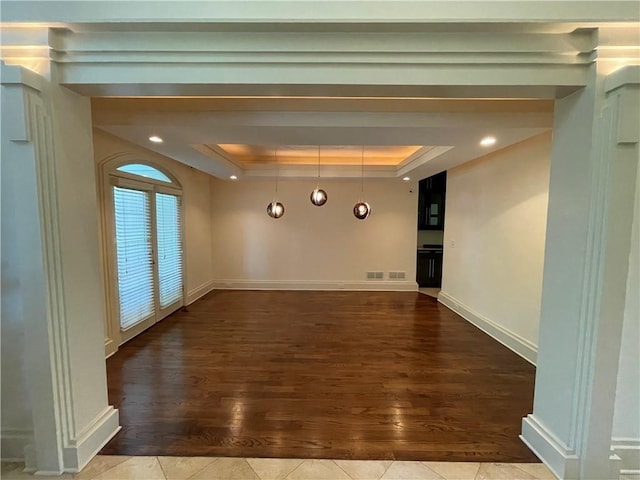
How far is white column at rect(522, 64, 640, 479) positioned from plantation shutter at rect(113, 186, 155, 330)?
4372mm

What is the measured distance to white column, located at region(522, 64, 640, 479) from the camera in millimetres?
1549

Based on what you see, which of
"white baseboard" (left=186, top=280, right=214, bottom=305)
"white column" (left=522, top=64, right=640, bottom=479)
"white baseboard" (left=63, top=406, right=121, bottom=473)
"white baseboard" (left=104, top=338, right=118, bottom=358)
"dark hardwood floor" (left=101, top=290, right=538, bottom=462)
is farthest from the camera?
"white baseboard" (left=186, top=280, right=214, bottom=305)

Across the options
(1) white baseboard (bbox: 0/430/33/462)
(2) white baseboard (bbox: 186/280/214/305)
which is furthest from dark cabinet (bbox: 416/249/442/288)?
(1) white baseboard (bbox: 0/430/33/462)

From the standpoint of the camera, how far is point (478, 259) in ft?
14.5

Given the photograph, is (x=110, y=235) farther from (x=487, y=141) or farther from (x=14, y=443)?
(x=487, y=141)

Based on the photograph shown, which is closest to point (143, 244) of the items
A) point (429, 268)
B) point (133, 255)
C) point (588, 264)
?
point (133, 255)

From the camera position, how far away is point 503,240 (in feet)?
12.5

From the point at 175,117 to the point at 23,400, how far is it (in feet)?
7.42

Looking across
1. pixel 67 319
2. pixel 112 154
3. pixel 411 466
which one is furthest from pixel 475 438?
pixel 112 154

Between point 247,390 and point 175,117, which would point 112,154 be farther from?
point 247,390

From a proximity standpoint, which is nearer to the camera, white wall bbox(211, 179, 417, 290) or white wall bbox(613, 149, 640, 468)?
white wall bbox(613, 149, 640, 468)

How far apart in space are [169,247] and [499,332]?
514cm

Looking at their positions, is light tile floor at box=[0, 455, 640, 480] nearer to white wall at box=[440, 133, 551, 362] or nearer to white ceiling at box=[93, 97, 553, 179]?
white wall at box=[440, 133, 551, 362]

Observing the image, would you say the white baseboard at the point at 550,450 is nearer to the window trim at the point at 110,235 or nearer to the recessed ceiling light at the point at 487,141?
the recessed ceiling light at the point at 487,141
